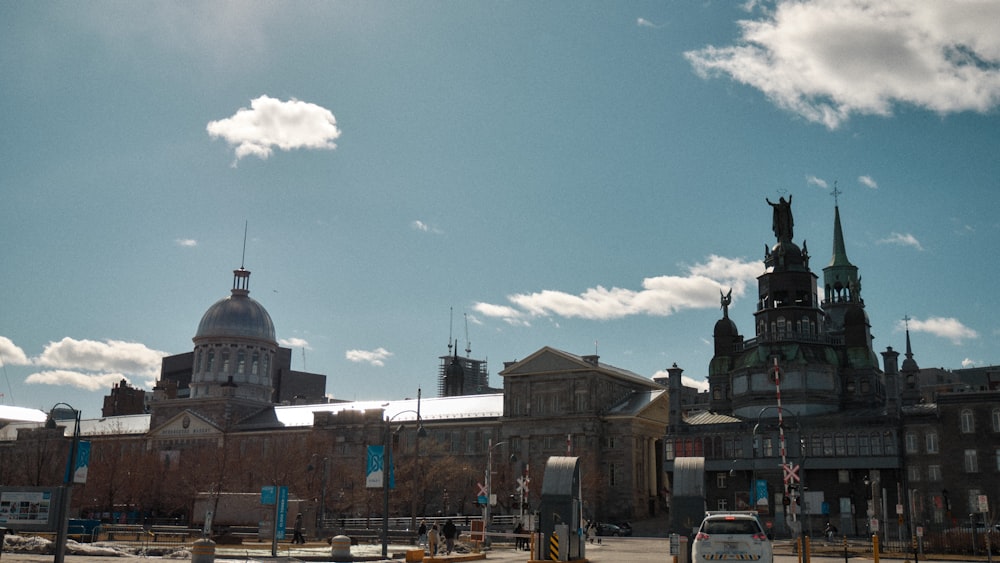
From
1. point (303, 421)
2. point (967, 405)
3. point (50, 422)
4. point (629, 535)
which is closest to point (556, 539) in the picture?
point (50, 422)

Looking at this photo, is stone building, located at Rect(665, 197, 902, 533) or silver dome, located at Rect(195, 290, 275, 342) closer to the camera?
stone building, located at Rect(665, 197, 902, 533)

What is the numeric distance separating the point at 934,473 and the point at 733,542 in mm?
62285

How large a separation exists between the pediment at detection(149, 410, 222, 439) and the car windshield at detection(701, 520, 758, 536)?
368 feet

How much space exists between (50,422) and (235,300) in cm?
10056

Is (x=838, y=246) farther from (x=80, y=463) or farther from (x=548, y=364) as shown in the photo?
(x=80, y=463)

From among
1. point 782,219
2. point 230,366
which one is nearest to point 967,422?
point 782,219

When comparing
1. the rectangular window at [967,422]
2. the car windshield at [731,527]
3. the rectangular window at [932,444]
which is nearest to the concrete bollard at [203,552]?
the car windshield at [731,527]

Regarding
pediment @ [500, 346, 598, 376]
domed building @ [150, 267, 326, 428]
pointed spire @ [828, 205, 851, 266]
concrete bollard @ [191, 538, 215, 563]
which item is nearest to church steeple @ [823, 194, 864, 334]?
pointed spire @ [828, 205, 851, 266]

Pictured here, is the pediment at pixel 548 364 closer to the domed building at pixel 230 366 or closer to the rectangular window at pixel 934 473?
the rectangular window at pixel 934 473

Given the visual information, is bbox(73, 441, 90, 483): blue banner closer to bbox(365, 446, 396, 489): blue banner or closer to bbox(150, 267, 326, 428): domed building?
bbox(365, 446, 396, 489): blue banner

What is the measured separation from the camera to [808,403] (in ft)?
292

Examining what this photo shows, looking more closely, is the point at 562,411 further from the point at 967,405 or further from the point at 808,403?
the point at 967,405

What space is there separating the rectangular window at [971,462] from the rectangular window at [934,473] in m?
2.20

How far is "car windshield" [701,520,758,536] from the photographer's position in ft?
85.1
